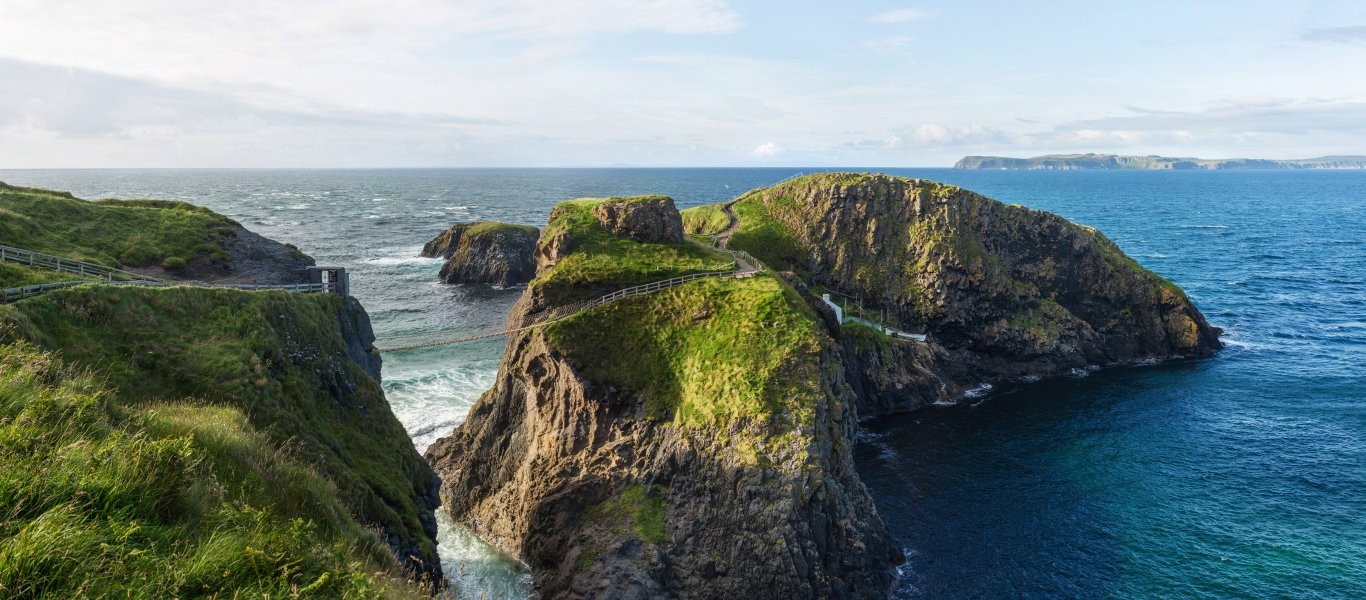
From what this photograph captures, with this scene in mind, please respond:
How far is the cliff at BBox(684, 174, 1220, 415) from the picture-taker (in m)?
79.5

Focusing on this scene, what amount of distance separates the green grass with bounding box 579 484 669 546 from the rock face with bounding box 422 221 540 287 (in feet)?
261

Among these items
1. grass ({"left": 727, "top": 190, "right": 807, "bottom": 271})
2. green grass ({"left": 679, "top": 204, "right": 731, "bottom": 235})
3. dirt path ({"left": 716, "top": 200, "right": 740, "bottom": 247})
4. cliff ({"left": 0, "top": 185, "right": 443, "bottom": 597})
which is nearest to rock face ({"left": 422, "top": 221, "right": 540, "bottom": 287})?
green grass ({"left": 679, "top": 204, "right": 731, "bottom": 235})

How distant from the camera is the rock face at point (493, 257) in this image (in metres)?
117

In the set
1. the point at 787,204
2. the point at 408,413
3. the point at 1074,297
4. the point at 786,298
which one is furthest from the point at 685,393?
the point at 1074,297

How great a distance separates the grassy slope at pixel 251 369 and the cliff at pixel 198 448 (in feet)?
0.25

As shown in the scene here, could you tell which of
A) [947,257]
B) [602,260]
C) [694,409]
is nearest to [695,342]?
[694,409]

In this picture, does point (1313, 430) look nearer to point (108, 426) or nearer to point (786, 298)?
point (786, 298)

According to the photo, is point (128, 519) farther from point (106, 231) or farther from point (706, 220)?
point (706, 220)

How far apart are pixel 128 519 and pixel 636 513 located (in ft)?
103

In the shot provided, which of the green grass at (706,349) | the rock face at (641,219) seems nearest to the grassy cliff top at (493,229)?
the rock face at (641,219)

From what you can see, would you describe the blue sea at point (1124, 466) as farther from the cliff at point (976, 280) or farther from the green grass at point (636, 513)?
the green grass at point (636, 513)

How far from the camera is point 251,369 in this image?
2747 centimetres

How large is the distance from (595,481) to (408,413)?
90.8 ft

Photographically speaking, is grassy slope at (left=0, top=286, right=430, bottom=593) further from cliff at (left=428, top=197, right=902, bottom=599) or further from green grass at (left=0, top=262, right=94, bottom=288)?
cliff at (left=428, top=197, right=902, bottom=599)
